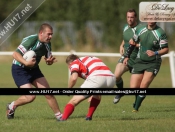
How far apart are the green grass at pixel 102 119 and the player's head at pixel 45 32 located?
164cm

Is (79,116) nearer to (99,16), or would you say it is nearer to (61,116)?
(61,116)

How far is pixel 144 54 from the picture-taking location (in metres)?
14.1

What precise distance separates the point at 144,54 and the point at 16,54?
3.86 m

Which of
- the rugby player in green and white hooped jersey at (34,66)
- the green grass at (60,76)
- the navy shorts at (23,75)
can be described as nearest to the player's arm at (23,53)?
the rugby player in green and white hooped jersey at (34,66)

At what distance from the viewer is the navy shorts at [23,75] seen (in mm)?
11672

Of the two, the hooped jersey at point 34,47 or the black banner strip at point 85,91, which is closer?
the black banner strip at point 85,91

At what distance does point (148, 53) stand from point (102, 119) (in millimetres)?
2335

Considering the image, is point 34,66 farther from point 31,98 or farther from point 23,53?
point 31,98

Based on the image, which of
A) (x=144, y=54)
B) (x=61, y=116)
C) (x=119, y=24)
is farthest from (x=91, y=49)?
(x=61, y=116)

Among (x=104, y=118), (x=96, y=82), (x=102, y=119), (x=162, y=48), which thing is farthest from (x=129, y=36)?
(x=96, y=82)

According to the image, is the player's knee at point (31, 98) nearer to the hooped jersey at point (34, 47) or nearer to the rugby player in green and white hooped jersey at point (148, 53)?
the hooped jersey at point (34, 47)

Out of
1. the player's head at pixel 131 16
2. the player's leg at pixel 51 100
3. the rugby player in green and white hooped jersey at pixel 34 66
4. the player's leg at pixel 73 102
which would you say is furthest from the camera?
the player's head at pixel 131 16

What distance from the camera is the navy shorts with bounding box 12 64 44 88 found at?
38.3 feet

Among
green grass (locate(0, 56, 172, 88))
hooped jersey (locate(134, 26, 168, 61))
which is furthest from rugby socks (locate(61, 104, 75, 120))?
green grass (locate(0, 56, 172, 88))
